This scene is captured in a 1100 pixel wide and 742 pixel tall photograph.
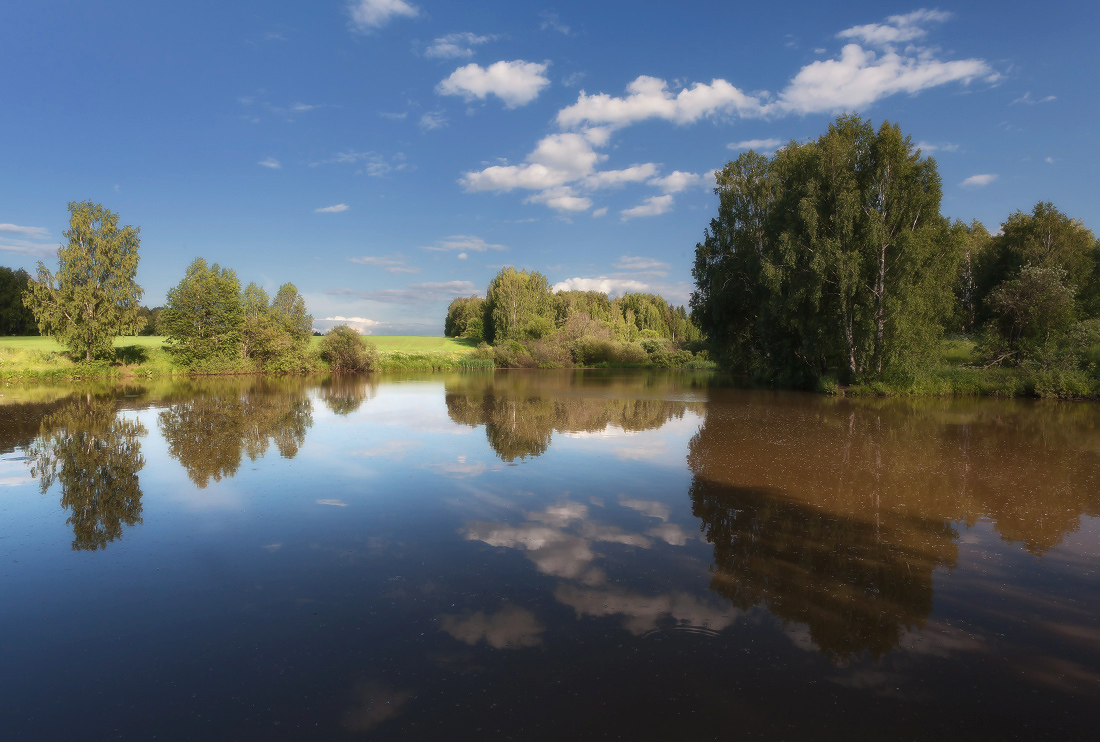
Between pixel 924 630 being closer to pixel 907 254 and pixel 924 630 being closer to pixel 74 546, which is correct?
pixel 74 546

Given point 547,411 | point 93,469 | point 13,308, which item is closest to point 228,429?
point 93,469

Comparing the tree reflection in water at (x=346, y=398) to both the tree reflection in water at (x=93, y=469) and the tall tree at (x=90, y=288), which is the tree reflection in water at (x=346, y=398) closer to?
the tree reflection in water at (x=93, y=469)

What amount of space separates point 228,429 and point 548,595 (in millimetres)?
13511

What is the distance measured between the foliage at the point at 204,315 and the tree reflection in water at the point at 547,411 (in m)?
24.1

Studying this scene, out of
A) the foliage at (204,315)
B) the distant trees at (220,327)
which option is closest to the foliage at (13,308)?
the distant trees at (220,327)

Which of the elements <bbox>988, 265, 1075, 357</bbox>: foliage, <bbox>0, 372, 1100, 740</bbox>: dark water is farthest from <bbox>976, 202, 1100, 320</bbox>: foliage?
<bbox>0, 372, 1100, 740</bbox>: dark water

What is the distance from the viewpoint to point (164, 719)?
3.45m

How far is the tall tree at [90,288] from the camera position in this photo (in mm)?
34469

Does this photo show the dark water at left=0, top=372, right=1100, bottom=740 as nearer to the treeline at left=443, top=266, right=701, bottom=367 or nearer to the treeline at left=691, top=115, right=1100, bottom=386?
the treeline at left=691, top=115, right=1100, bottom=386

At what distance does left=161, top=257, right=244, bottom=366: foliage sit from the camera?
135 ft

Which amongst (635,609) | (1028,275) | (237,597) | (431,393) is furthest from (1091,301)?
(237,597)

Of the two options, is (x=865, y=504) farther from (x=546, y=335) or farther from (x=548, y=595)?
(x=546, y=335)

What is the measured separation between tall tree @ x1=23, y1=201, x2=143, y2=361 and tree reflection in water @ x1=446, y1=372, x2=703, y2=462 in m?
25.3

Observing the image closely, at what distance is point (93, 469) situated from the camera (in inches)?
404
